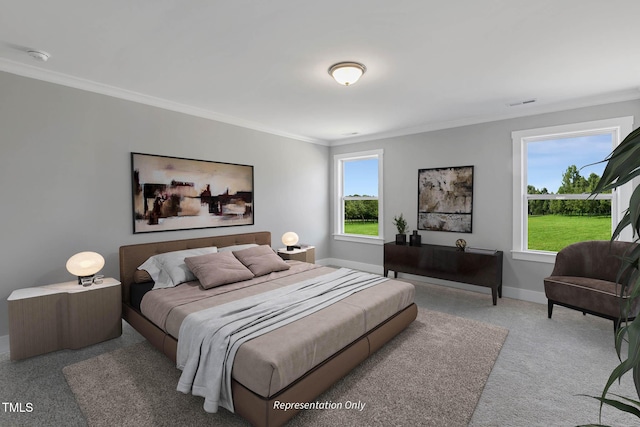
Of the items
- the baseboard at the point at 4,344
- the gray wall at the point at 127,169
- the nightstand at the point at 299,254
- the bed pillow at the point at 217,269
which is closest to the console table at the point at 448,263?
the gray wall at the point at 127,169

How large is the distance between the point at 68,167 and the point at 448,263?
185 inches

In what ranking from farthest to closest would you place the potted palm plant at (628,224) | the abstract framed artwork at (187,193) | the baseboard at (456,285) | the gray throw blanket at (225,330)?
the baseboard at (456,285), the abstract framed artwork at (187,193), the gray throw blanket at (225,330), the potted palm plant at (628,224)

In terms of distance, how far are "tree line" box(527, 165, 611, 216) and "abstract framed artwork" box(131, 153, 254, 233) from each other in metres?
4.21

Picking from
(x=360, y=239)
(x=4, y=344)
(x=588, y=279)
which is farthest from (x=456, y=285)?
(x=4, y=344)

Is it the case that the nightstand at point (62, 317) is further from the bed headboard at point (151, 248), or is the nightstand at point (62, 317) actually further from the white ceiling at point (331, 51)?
the white ceiling at point (331, 51)

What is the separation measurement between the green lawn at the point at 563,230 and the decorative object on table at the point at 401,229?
5.66 feet

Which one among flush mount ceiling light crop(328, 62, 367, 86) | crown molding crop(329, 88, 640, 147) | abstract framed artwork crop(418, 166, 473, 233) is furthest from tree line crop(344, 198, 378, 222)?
flush mount ceiling light crop(328, 62, 367, 86)

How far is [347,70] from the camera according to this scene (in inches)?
112

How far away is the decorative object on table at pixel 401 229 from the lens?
5.08 meters

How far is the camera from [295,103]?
3977mm

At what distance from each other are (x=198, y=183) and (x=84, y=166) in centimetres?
126

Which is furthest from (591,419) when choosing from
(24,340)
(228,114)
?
(228,114)

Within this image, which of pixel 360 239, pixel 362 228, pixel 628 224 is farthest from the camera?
pixel 362 228

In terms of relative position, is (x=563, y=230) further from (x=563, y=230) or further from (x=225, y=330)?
(x=225, y=330)
